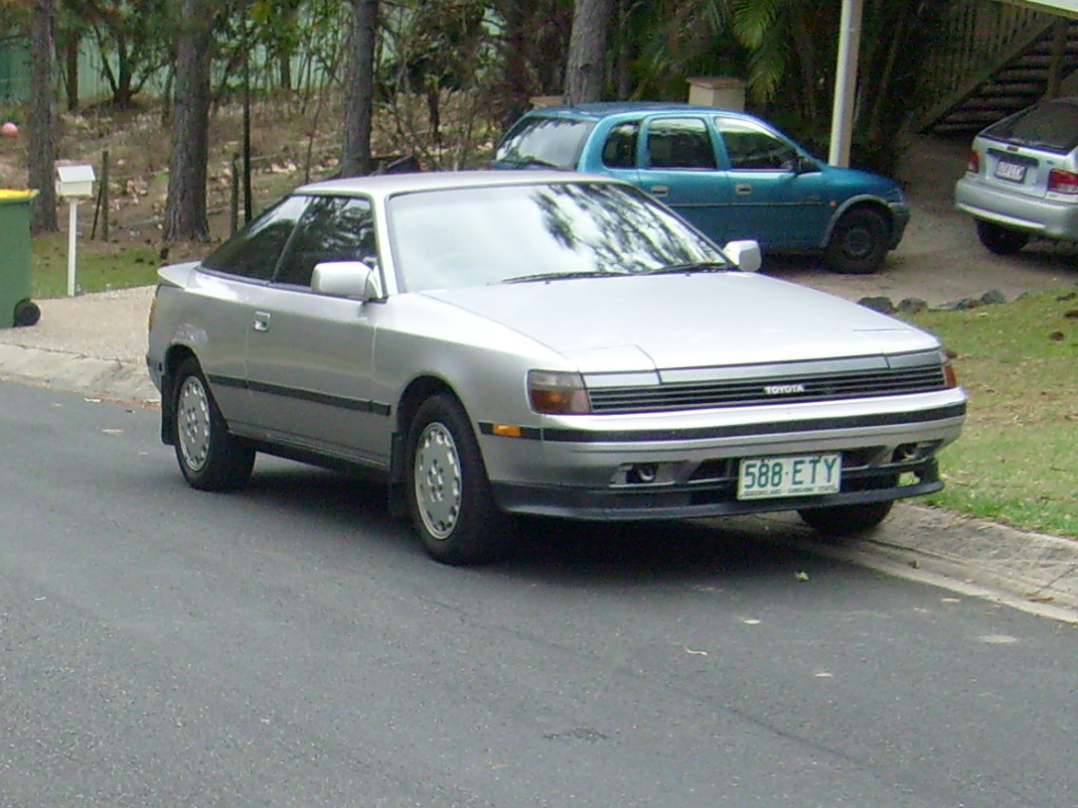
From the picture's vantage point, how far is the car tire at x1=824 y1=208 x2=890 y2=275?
18938 millimetres

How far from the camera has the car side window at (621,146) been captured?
698 inches

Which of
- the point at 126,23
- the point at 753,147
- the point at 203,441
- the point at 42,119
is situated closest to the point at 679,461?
the point at 203,441

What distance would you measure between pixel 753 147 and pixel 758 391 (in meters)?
11.5

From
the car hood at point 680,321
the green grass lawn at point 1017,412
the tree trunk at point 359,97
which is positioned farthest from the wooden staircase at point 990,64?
the car hood at point 680,321

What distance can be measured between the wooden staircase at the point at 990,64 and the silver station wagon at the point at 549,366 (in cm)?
1570

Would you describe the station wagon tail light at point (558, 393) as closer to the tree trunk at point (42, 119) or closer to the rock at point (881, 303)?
the rock at point (881, 303)

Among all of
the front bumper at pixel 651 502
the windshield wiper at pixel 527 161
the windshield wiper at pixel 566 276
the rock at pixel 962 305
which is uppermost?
the windshield wiper at pixel 566 276

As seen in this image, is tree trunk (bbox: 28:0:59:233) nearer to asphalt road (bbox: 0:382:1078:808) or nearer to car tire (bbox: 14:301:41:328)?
car tire (bbox: 14:301:41:328)

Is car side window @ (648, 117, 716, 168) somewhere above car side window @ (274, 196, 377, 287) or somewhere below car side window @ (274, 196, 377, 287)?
below

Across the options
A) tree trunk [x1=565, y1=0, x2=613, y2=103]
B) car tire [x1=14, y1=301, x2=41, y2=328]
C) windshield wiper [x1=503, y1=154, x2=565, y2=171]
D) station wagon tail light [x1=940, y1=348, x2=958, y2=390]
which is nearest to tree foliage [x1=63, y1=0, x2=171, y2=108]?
tree trunk [x1=565, y1=0, x2=613, y2=103]

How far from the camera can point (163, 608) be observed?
728cm

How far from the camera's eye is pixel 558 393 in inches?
283

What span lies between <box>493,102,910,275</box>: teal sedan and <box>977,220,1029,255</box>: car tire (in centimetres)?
86

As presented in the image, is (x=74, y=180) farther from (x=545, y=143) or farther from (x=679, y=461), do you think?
(x=679, y=461)
